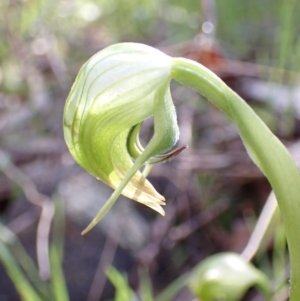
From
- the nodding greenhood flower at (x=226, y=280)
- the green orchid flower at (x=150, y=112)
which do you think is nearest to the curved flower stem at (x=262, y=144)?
the green orchid flower at (x=150, y=112)

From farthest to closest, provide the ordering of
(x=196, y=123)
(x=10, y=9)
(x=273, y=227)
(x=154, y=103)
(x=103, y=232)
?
(x=10, y=9)
(x=196, y=123)
(x=103, y=232)
(x=273, y=227)
(x=154, y=103)

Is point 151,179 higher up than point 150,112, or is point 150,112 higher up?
point 150,112

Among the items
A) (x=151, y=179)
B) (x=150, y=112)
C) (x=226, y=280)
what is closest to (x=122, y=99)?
(x=150, y=112)

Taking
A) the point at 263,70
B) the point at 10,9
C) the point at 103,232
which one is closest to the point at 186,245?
the point at 103,232

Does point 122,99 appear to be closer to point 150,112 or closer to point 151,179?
point 150,112

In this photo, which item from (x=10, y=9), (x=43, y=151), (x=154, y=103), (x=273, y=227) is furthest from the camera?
(x=10, y=9)

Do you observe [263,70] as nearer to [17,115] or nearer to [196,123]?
[196,123]

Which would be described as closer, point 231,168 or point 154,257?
point 154,257
